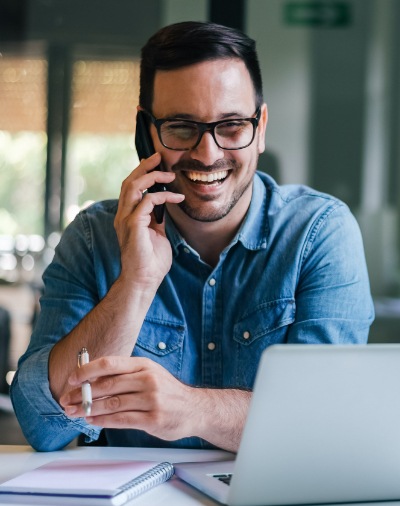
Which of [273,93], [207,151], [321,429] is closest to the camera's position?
[321,429]

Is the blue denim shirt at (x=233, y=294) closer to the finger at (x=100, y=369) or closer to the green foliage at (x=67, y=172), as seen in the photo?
the finger at (x=100, y=369)

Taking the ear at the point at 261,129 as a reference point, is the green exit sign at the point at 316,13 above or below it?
above

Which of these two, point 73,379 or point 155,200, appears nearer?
point 73,379

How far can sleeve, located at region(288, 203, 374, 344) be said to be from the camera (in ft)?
5.75

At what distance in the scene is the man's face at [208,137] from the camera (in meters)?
1.83

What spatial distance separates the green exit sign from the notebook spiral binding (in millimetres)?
2128

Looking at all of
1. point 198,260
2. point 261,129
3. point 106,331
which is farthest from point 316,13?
Answer: point 106,331

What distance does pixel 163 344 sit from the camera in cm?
185

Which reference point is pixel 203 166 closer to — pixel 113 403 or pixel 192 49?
pixel 192 49

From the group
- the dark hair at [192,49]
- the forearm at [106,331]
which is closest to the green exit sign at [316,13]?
the dark hair at [192,49]

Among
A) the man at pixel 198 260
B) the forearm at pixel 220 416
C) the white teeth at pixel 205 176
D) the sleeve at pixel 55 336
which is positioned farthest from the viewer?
the white teeth at pixel 205 176

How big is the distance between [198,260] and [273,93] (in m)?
1.34

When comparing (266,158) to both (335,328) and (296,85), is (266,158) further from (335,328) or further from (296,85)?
(335,328)

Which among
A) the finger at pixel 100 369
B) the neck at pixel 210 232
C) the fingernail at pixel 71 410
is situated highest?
the neck at pixel 210 232
